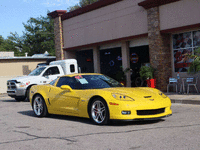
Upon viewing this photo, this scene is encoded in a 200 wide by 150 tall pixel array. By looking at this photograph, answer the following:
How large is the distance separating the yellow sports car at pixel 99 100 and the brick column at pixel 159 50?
8.49 meters

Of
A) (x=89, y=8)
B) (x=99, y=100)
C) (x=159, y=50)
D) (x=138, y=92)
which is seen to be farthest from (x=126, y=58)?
(x=99, y=100)

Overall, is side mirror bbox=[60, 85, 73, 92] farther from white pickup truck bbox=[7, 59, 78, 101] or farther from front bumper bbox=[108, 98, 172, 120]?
white pickup truck bbox=[7, 59, 78, 101]

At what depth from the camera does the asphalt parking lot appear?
5.41m

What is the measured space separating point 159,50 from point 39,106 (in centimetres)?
924

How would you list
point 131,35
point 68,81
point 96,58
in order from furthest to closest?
1. point 96,58
2. point 131,35
3. point 68,81

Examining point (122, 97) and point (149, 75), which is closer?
point (122, 97)

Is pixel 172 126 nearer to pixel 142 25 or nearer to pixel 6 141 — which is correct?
pixel 6 141

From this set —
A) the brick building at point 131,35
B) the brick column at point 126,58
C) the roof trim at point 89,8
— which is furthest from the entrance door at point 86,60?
the brick column at point 126,58

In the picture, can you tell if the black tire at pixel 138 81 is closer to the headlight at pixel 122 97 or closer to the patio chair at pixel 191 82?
the patio chair at pixel 191 82

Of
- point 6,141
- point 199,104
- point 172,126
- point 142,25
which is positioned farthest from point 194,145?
point 142,25

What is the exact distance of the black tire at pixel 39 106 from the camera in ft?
31.0

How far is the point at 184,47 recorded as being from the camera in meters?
16.4

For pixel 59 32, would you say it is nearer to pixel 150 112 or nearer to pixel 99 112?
pixel 99 112

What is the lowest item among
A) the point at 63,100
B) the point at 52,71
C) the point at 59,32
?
the point at 63,100
